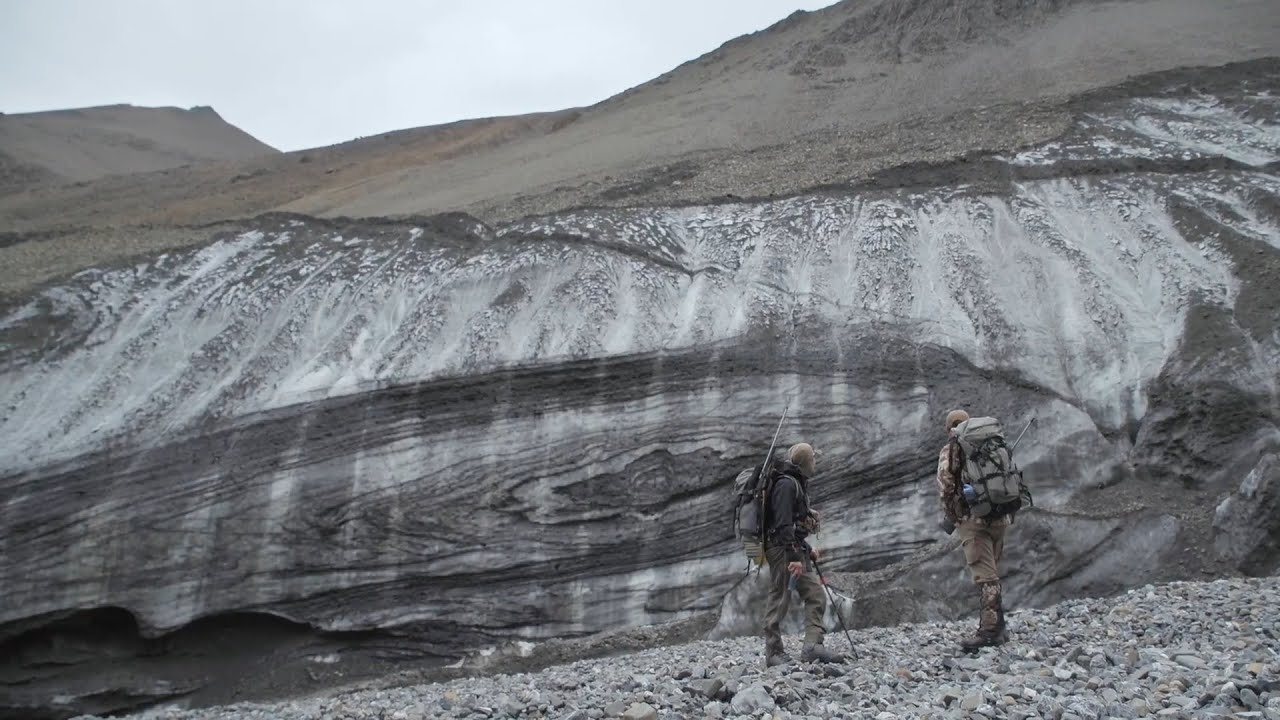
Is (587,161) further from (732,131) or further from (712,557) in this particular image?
(712,557)

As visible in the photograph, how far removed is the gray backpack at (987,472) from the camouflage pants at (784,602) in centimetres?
136

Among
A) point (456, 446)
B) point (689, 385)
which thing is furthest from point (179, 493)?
point (689, 385)

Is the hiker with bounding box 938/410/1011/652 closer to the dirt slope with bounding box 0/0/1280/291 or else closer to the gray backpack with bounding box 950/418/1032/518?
the gray backpack with bounding box 950/418/1032/518

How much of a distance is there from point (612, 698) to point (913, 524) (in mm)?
7186

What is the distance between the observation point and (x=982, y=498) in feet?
25.9

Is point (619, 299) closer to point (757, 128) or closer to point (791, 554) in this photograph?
point (791, 554)

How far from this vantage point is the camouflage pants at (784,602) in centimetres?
802

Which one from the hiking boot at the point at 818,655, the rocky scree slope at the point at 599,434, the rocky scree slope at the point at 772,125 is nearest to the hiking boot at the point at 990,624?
the hiking boot at the point at 818,655

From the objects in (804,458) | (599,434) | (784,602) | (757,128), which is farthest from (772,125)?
(784,602)

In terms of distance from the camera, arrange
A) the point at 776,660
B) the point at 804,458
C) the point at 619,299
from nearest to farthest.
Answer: the point at 776,660
the point at 804,458
the point at 619,299

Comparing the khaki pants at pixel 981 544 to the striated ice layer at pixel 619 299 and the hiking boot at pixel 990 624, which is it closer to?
the hiking boot at pixel 990 624

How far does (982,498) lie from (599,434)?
7.30 meters

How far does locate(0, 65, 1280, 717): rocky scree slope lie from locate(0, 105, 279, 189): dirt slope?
28.2 meters

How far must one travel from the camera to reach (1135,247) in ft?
53.4
